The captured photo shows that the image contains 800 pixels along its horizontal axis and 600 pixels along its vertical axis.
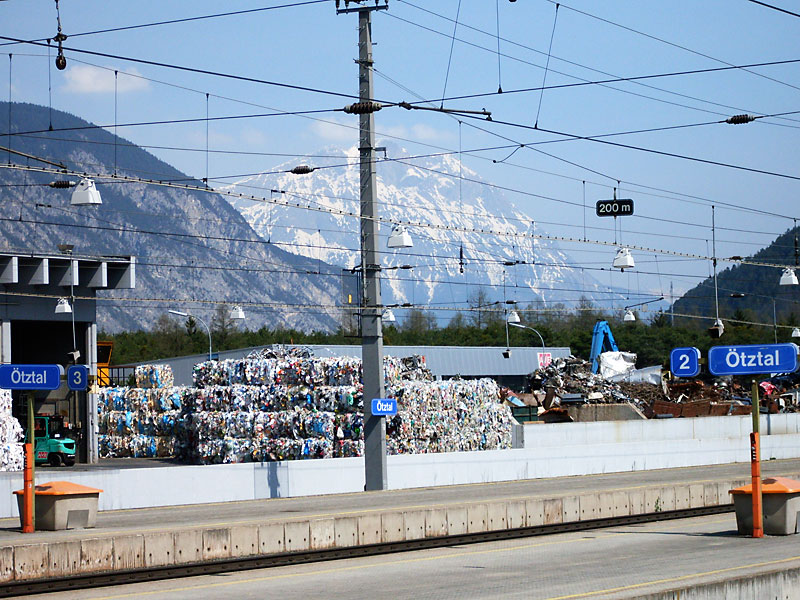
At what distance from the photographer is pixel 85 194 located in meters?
26.4

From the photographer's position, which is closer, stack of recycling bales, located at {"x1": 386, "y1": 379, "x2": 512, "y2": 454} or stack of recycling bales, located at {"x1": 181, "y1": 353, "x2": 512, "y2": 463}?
stack of recycling bales, located at {"x1": 181, "y1": 353, "x2": 512, "y2": 463}

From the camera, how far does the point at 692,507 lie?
28.8 meters

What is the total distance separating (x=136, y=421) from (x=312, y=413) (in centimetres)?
1818

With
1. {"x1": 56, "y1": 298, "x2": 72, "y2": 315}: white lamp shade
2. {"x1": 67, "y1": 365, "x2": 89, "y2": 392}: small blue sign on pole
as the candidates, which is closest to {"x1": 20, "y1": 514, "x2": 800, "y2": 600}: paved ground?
{"x1": 67, "y1": 365, "x2": 89, "y2": 392}: small blue sign on pole

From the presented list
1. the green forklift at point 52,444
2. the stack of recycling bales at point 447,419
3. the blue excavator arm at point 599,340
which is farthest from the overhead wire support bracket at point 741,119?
the blue excavator arm at point 599,340

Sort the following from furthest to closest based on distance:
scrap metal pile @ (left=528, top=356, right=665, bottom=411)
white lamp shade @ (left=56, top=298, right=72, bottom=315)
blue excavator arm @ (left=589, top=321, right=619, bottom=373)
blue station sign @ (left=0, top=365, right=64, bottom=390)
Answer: blue excavator arm @ (left=589, top=321, right=619, bottom=373) < scrap metal pile @ (left=528, top=356, right=665, bottom=411) < white lamp shade @ (left=56, top=298, right=72, bottom=315) < blue station sign @ (left=0, top=365, right=64, bottom=390)

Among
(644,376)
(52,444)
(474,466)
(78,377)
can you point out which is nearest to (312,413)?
(474,466)

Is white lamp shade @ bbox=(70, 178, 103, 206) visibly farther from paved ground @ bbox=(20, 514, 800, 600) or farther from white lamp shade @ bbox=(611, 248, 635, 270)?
white lamp shade @ bbox=(611, 248, 635, 270)

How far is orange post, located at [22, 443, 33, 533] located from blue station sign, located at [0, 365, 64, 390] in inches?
47.8

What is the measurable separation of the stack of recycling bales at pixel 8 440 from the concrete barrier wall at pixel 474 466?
36.8 ft

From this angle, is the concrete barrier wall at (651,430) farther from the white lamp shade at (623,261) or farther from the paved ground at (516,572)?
the paved ground at (516,572)

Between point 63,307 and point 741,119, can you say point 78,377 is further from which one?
point 741,119

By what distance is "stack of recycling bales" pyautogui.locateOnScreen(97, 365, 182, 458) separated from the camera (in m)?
62.8

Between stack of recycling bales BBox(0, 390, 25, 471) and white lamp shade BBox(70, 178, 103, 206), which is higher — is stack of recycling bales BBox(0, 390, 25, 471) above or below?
below
